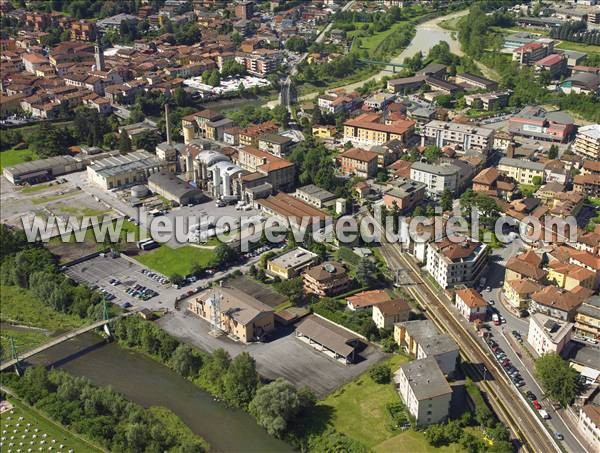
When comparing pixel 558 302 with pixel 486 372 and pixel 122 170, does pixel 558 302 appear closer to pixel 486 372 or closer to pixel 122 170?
pixel 486 372

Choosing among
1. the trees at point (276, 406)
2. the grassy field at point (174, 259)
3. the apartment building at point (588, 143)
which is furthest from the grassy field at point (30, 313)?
the apartment building at point (588, 143)

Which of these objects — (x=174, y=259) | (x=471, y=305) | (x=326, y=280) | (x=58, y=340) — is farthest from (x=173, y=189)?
(x=471, y=305)

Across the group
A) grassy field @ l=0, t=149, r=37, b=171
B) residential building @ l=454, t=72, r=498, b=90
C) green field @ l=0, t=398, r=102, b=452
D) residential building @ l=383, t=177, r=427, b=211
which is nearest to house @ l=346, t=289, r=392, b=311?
residential building @ l=383, t=177, r=427, b=211

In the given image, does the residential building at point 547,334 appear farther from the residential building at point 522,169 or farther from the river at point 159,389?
the residential building at point 522,169

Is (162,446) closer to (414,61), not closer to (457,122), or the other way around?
(457,122)

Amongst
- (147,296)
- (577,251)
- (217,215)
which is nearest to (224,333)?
(147,296)

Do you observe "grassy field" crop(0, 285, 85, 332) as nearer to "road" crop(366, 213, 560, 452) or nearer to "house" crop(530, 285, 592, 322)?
"road" crop(366, 213, 560, 452)
